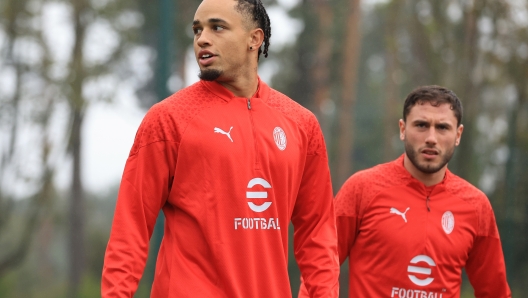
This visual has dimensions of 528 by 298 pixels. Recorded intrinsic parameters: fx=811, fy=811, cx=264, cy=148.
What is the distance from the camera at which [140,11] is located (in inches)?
260

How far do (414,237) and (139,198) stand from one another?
150 cm

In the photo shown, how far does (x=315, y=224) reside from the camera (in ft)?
10.1

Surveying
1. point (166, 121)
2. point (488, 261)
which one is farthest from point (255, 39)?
point (488, 261)

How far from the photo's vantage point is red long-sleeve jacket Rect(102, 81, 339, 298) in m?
2.72

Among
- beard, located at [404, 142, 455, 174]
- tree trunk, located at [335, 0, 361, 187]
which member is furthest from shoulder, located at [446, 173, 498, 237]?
tree trunk, located at [335, 0, 361, 187]

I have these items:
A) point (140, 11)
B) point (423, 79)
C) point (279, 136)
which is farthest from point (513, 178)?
point (279, 136)

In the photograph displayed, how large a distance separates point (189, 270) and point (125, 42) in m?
4.15

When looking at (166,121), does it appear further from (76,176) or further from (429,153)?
(76,176)

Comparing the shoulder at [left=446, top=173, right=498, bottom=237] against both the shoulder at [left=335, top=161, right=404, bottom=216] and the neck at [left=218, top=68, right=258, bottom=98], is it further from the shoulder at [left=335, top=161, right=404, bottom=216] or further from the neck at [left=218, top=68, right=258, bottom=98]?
the neck at [left=218, top=68, right=258, bottom=98]

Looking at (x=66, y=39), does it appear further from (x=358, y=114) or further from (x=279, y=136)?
(x=279, y=136)

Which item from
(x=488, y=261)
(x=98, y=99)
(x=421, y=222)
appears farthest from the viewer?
(x=98, y=99)

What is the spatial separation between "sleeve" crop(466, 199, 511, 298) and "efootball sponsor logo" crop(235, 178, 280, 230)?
1462 mm

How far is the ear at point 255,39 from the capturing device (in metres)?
2.91

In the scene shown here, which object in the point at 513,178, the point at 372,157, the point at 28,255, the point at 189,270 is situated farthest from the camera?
the point at 513,178
